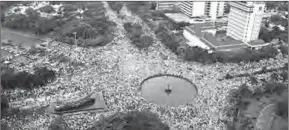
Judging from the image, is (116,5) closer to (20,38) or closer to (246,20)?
(20,38)

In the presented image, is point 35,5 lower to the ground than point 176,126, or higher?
higher

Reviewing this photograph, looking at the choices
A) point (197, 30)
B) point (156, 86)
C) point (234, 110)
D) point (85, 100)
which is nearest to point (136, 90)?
point (156, 86)

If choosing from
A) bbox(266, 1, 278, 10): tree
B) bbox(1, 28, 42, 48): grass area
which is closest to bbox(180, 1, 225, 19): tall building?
bbox(266, 1, 278, 10): tree

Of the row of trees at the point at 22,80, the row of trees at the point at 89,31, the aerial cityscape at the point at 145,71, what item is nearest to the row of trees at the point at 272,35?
the aerial cityscape at the point at 145,71

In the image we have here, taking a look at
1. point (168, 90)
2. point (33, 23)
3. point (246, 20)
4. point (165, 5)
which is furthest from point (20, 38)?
point (246, 20)

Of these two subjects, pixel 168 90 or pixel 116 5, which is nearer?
pixel 168 90

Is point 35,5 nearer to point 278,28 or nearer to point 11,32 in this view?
point 11,32

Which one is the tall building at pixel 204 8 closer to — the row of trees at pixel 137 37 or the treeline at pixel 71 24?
the row of trees at pixel 137 37
